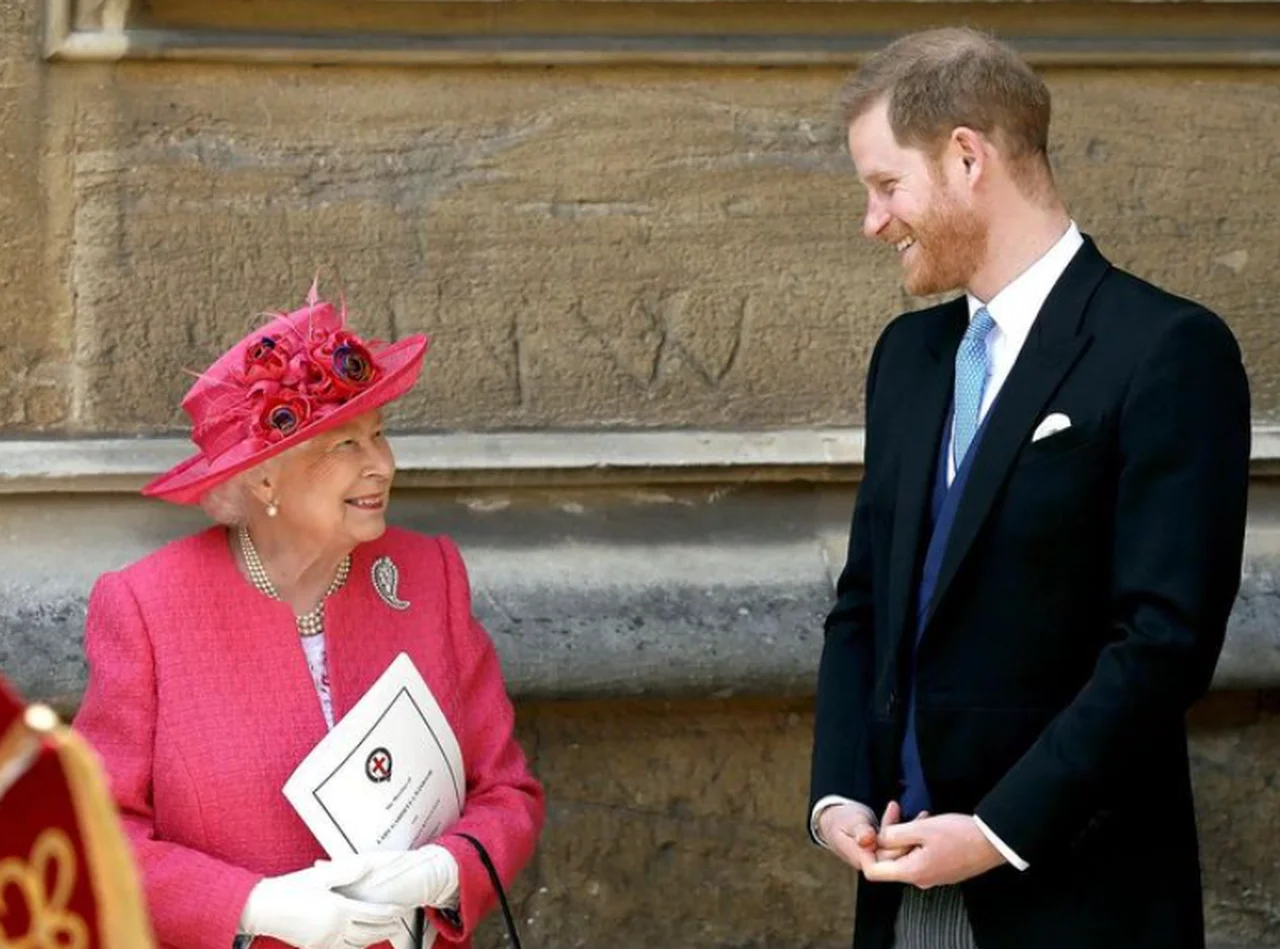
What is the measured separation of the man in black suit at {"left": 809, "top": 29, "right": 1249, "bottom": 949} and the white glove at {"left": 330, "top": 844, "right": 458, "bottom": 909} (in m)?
0.48

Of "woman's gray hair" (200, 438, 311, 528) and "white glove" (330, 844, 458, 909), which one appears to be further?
"woman's gray hair" (200, 438, 311, 528)

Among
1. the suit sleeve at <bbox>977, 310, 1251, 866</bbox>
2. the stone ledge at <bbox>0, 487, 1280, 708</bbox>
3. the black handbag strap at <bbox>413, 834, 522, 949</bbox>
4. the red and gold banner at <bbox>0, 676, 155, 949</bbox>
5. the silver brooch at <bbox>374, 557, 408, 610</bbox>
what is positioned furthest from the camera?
the stone ledge at <bbox>0, 487, 1280, 708</bbox>

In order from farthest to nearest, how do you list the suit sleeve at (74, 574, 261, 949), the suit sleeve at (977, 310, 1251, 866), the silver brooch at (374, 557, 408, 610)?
the silver brooch at (374, 557, 408, 610) → the suit sleeve at (74, 574, 261, 949) → the suit sleeve at (977, 310, 1251, 866)

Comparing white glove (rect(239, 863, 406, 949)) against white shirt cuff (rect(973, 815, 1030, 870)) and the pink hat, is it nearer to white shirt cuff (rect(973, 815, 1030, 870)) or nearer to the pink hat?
the pink hat

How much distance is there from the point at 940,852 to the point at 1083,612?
12.5 inches

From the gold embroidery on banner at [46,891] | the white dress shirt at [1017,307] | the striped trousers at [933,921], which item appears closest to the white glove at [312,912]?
the striped trousers at [933,921]

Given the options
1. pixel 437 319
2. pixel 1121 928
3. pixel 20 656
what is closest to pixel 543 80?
pixel 437 319

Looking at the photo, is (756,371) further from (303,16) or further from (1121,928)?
(1121,928)

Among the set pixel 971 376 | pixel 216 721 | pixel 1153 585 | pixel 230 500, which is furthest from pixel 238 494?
pixel 1153 585

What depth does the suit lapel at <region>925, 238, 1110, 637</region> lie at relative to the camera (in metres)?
2.76

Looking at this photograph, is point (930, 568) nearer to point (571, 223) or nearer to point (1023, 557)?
point (1023, 557)

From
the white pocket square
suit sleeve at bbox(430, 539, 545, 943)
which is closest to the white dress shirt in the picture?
the white pocket square

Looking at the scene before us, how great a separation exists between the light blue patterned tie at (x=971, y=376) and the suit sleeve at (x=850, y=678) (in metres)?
0.16

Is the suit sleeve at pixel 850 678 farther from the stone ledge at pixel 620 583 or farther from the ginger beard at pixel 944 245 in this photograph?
the stone ledge at pixel 620 583
